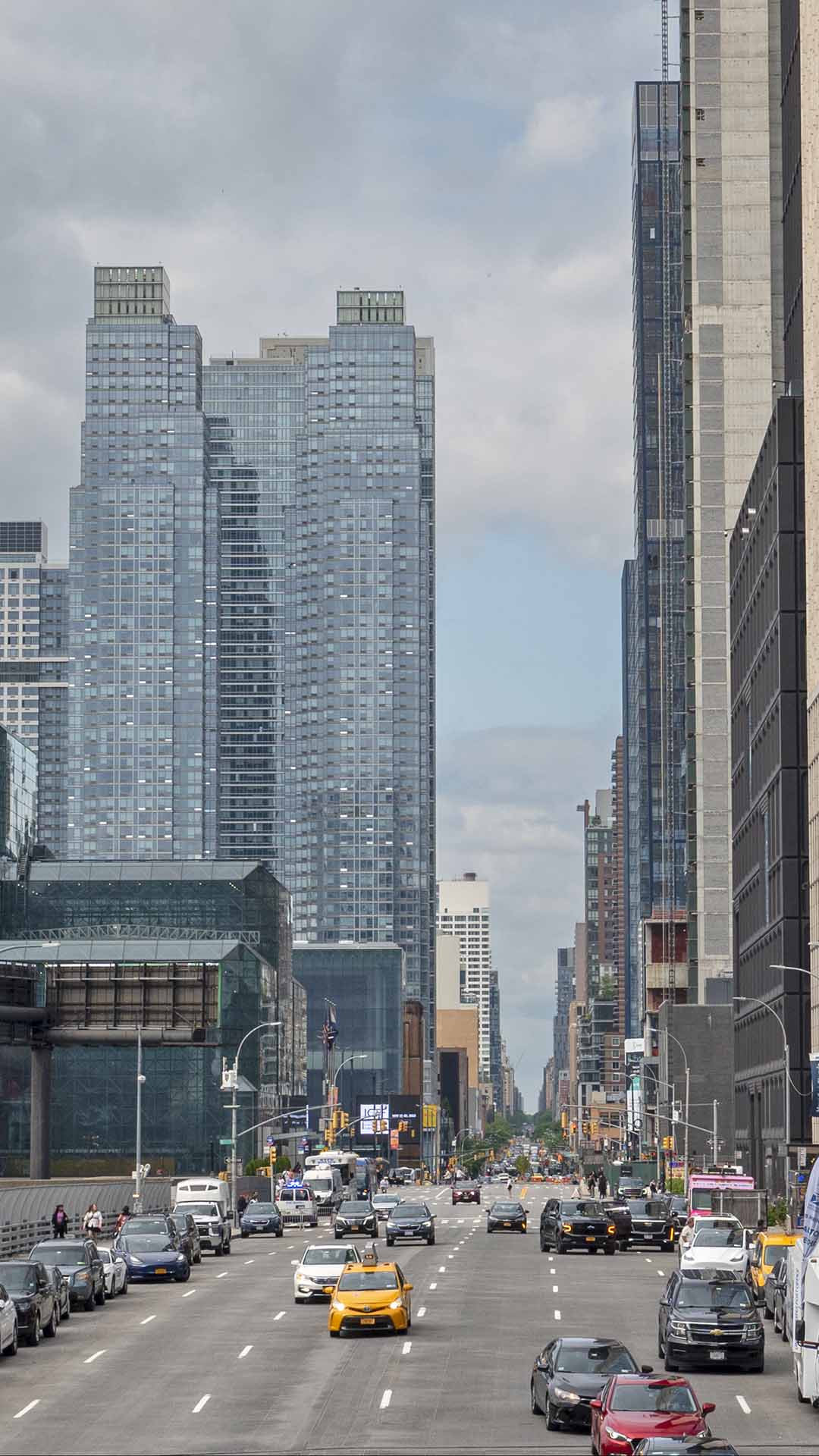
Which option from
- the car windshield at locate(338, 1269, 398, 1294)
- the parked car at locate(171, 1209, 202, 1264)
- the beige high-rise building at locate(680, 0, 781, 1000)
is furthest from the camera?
the beige high-rise building at locate(680, 0, 781, 1000)

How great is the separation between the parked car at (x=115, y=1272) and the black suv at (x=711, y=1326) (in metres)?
19.9

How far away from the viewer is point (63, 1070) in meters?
150

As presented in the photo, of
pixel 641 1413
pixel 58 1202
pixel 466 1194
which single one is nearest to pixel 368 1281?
pixel 641 1413

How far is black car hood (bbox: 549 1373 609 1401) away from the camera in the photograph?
29609mm

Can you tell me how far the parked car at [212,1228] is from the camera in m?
74.1

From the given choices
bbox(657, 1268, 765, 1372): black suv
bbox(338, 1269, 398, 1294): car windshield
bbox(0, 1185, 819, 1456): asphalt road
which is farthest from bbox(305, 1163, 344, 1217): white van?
bbox(657, 1268, 765, 1372): black suv

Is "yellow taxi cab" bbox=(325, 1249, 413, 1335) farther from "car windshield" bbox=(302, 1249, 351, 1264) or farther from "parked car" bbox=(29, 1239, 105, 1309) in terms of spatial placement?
"parked car" bbox=(29, 1239, 105, 1309)

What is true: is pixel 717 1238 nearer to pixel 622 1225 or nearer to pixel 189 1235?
pixel 189 1235

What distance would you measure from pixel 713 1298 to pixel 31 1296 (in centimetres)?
1367

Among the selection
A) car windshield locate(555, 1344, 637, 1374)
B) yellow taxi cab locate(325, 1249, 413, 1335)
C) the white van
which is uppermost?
car windshield locate(555, 1344, 637, 1374)

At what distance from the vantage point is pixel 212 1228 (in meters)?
74.6

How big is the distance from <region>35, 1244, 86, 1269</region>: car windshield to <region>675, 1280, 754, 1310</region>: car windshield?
18838mm

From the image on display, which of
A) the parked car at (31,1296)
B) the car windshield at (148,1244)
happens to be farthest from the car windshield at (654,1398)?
the car windshield at (148,1244)

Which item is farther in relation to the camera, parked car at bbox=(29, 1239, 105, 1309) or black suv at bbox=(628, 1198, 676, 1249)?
black suv at bbox=(628, 1198, 676, 1249)
